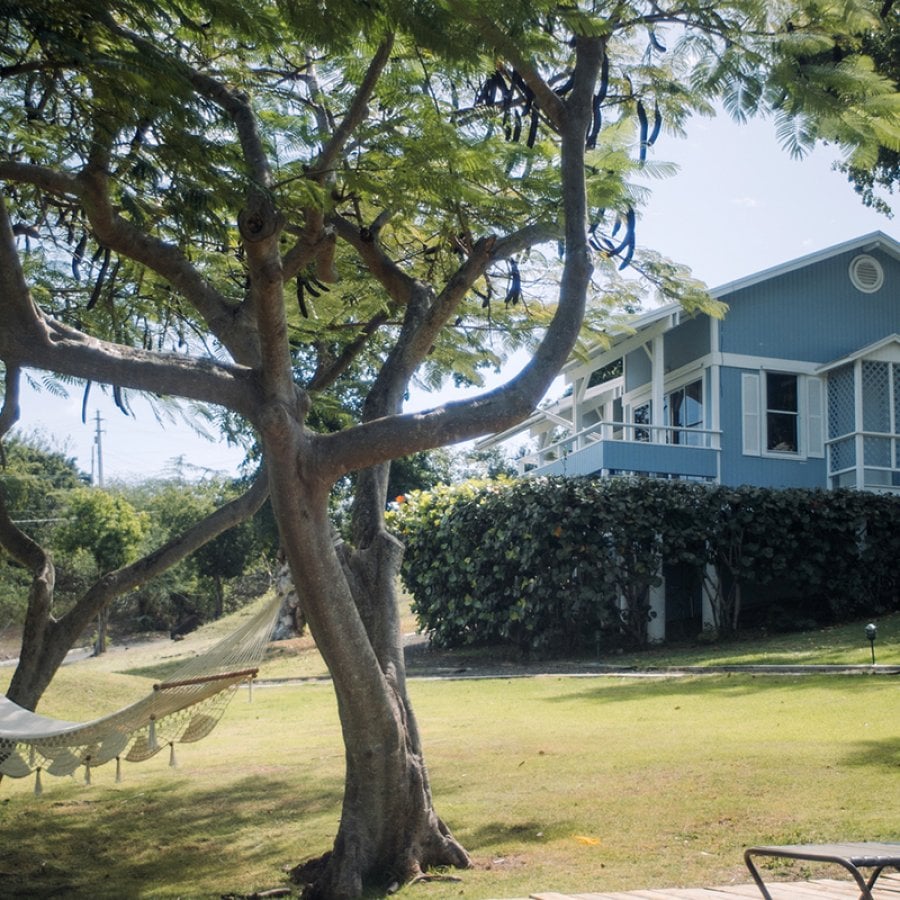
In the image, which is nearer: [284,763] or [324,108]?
[324,108]

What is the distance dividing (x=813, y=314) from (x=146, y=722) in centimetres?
Answer: 1909

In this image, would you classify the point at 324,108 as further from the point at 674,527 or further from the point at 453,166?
the point at 674,527

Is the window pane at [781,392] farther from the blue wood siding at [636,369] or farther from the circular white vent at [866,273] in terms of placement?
the blue wood siding at [636,369]

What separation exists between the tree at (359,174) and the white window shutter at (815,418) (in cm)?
1474

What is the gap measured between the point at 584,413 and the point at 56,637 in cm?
2301

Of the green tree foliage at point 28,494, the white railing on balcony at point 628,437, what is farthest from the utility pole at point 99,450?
the white railing on balcony at point 628,437

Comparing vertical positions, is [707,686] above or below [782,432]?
below

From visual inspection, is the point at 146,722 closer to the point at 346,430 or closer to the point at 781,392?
the point at 346,430

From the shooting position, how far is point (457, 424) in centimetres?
688

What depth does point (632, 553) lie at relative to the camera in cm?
1947

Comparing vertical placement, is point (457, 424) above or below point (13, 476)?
below

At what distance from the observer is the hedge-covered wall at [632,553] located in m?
19.3

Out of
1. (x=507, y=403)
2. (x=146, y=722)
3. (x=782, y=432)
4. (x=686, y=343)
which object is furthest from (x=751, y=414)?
(x=146, y=722)

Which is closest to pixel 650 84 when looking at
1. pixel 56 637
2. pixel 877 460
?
pixel 56 637
